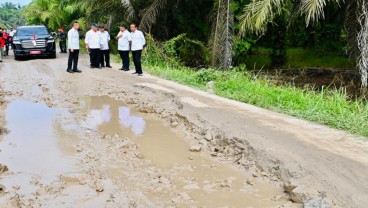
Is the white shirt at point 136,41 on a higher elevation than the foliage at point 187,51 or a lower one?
higher

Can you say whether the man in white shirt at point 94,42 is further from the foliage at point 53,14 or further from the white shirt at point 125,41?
the foliage at point 53,14

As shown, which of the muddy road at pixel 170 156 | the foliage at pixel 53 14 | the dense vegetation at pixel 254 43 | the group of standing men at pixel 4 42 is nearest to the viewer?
the muddy road at pixel 170 156

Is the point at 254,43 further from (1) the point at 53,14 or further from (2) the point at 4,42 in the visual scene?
(1) the point at 53,14

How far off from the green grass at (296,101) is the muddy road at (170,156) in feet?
1.32

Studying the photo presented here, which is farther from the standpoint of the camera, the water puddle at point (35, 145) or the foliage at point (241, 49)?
the foliage at point (241, 49)

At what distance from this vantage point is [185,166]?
201 inches

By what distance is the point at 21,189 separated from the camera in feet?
14.1

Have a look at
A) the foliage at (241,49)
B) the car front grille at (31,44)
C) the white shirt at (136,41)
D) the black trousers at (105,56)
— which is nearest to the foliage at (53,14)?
the car front grille at (31,44)

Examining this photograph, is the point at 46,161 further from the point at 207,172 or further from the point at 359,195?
the point at 359,195

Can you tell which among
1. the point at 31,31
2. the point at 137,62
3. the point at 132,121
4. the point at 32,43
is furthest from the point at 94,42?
the point at 132,121

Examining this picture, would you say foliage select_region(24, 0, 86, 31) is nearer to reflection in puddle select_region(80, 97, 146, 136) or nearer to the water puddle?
reflection in puddle select_region(80, 97, 146, 136)

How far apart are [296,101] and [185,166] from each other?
416cm

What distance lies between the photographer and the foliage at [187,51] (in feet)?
53.5

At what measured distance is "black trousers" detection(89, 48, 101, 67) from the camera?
14.5m
